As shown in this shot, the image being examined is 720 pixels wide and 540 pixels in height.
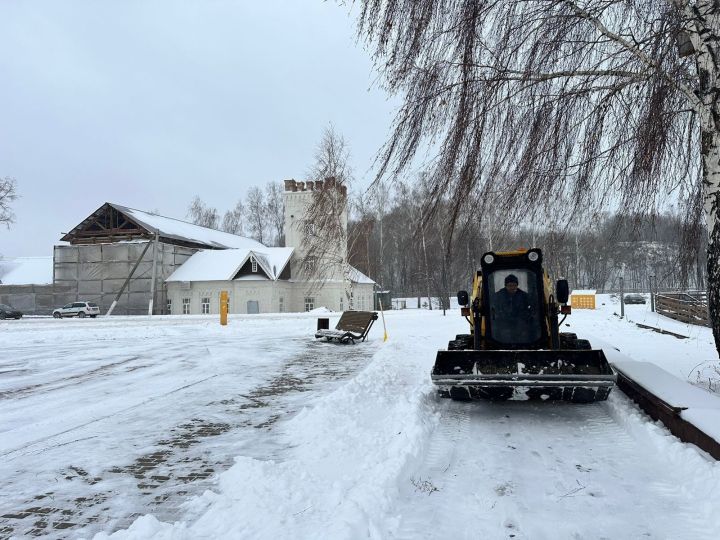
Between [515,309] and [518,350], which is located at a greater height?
[515,309]

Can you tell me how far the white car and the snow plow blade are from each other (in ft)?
143

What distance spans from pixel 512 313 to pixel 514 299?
0.67ft

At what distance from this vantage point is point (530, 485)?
4121 millimetres

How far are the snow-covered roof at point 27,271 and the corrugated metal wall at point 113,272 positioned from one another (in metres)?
6.20

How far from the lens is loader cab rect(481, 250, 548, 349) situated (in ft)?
23.3

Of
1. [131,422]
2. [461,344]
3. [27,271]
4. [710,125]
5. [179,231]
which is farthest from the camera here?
[27,271]

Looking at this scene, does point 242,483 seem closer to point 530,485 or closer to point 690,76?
point 530,485

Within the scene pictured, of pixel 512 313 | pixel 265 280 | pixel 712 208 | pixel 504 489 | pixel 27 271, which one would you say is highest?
pixel 27 271

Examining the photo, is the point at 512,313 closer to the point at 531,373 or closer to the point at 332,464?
the point at 531,373

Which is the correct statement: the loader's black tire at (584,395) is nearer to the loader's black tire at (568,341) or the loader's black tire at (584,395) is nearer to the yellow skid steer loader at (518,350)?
the yellow skid steer loader at (518,350)

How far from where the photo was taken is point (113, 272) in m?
46.2

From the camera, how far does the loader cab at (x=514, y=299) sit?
7098 mm

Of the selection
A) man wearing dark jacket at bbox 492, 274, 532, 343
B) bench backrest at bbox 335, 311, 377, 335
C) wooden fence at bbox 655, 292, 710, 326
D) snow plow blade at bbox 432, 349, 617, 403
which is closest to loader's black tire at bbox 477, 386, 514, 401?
snow plow blade at bbox 432, 349, 617, 403

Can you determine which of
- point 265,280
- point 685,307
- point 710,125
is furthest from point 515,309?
point 265,280
